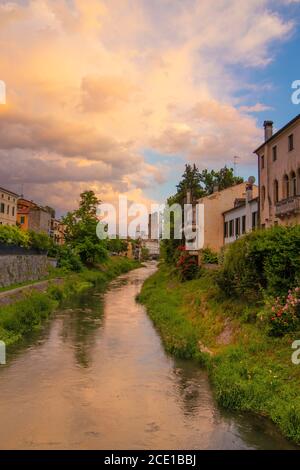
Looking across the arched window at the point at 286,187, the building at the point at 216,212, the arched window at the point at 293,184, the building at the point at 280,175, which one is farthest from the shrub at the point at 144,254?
the arched window at the point at 293,184

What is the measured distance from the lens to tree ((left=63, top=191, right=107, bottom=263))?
62.0m

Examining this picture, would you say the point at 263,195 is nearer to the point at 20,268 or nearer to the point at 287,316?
the point at 287,316

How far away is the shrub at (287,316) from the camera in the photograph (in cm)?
1400

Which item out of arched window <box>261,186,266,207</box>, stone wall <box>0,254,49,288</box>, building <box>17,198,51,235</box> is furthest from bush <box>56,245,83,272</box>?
arched window <box>261,186,266,207</box>

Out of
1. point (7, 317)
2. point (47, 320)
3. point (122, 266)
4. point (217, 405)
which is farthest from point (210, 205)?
point (122, 266)

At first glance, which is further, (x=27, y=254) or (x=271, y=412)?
(x=27, y=254)

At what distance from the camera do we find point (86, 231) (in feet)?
206

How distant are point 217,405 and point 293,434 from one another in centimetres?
285

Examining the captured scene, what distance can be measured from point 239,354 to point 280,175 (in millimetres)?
16639

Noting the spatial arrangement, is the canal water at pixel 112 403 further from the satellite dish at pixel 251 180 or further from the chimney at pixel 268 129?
the satellite dish at pixel 251 180

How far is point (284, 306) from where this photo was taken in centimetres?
1459

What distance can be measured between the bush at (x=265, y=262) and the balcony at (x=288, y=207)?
608 cm

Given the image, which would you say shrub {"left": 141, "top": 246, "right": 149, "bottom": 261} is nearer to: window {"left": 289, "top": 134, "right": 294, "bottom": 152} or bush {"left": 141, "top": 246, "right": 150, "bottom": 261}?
bush {"left": 141, "top": 246, "right": 150, "bottom": 261}
